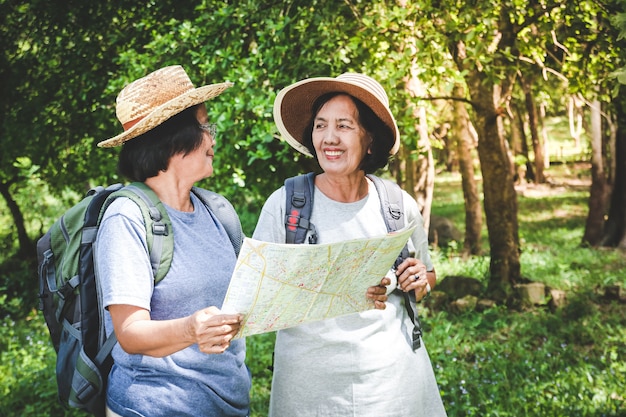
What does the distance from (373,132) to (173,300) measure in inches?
45.6

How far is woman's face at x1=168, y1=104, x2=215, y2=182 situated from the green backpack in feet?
0.49

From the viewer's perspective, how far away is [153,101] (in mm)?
2236

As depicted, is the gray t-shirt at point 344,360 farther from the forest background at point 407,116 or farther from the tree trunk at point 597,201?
the tree trunk at point 597,201

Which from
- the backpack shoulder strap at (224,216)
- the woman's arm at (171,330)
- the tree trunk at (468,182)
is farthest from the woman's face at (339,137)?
the tree trunk at (468,182)

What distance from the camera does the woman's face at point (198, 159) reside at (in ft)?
7.36

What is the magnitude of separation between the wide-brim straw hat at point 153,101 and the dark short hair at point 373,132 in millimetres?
587

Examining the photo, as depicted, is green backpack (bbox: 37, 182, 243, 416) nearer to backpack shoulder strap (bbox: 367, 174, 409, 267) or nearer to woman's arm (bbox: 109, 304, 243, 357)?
woman's arm (bbox: 109, 304, 243, 357)

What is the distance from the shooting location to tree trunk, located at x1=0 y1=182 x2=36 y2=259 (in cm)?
1198

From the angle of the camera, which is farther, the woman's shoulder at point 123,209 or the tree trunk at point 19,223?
the tree trunk at point 19,223

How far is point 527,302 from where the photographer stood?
760cm

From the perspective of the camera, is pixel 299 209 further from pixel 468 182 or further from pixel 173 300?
pixel 468 182

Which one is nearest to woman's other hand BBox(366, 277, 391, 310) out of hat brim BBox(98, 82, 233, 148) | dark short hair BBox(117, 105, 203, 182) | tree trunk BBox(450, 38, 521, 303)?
dark short hair BBox(117, 105, 203, 182)

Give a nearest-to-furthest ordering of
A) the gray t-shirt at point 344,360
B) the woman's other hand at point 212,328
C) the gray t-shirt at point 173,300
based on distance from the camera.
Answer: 1. the woman's other hand at point 212,328
2. the gray t-shirt at point 173,300
3. the gray t-shirt at point 344,360

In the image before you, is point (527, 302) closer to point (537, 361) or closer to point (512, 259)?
point (512, 259)
